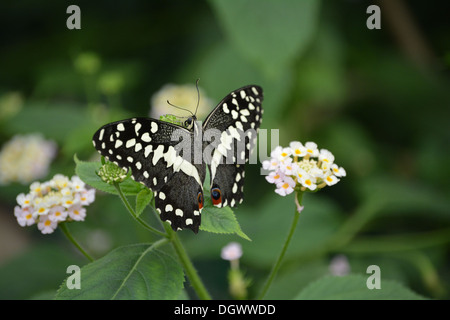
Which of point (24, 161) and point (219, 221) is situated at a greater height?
point (24, 161)

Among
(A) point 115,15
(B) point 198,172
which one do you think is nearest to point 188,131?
(B) point 198,172

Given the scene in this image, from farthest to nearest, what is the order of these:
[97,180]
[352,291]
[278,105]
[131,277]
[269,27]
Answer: [278,105]
[269,27]
[352,291]
[97,180]
[131,277]

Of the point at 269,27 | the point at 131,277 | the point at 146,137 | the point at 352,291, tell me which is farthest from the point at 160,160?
the point at 269,27

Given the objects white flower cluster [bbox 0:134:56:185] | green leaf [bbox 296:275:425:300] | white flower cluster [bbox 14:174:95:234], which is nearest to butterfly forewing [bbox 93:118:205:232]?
white flower cluster [bbox 14:174:95:234]

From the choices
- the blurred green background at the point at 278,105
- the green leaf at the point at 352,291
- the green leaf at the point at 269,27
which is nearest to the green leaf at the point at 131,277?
the green leaf at the point at 352,291

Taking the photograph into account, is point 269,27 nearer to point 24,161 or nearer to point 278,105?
point 278,105

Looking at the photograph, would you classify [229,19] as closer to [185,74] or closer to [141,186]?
[185,74]

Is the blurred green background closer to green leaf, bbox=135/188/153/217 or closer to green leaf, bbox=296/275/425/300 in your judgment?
green leaf, bbox=296/275/425/300
